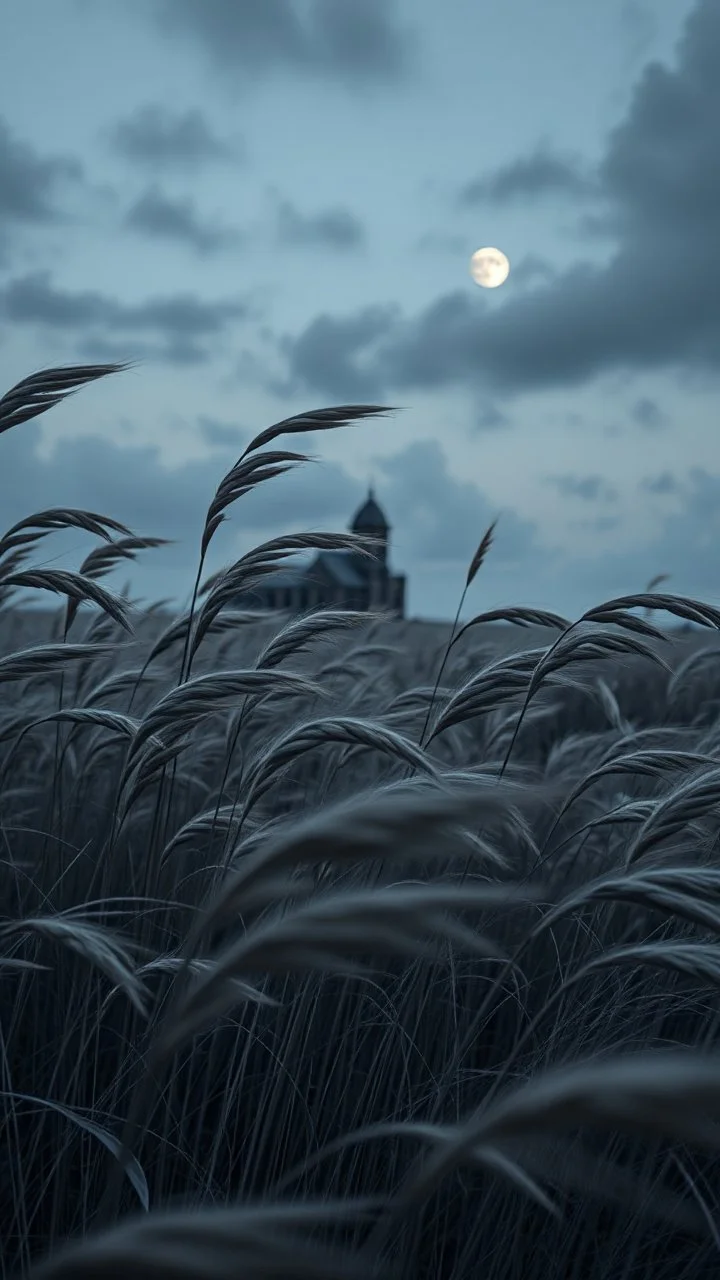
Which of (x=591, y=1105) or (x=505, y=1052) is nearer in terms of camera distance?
(x=591, y=1105)

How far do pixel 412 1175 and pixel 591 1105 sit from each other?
1.51 m

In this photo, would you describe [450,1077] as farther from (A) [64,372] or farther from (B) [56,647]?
(A) [64,372]

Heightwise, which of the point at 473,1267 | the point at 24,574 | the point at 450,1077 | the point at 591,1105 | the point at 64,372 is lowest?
the point at 473,1267

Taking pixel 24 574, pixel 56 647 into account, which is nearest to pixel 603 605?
pixel 56 647

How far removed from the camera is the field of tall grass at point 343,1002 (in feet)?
3.23

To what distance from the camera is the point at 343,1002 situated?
2859mm

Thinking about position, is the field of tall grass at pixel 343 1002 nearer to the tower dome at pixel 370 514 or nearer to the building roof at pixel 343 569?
the building roof at pixel 343 569

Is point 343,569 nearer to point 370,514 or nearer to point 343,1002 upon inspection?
point 370,514

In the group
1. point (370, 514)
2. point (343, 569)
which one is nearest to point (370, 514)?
point (370, 514)

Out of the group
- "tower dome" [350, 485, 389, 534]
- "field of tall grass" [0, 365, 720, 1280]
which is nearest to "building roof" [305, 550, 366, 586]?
"tower dome" [350, 485, 389, 534]

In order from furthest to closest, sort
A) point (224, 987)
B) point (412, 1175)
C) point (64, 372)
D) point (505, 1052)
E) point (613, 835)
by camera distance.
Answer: point (613, 835) → point (505, 1052) → point (64, 372) → point (412, 1175) → point (224, 987)

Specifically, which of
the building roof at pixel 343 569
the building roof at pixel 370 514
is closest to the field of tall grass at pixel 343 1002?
the building roof at pixel 343 569

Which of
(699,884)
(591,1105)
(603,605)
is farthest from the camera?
(603,605)

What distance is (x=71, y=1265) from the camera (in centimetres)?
92
